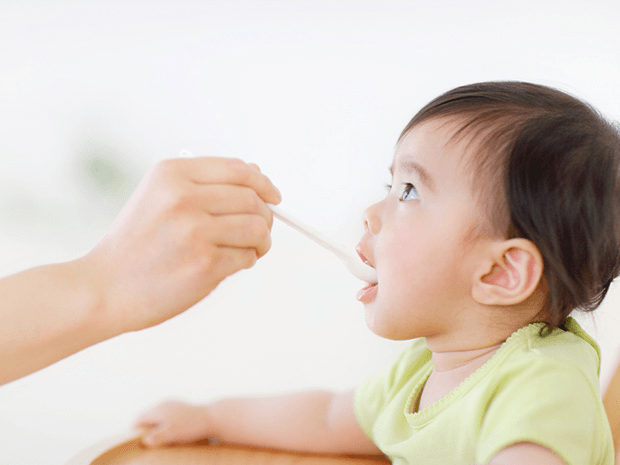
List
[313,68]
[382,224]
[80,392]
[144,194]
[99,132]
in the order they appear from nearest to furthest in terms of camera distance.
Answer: [144,194] → [382,224] → [80,392] → [313,68] → [99,132]

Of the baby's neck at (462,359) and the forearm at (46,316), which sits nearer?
the forearm at (46,316)

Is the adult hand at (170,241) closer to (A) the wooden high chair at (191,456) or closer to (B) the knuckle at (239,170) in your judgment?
(B) the knuckle at (239,170)

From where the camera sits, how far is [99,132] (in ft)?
5.70

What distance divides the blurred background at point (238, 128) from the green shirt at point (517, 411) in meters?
0.74

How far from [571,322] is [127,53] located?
1.42 metres

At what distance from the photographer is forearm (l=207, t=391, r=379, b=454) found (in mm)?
846

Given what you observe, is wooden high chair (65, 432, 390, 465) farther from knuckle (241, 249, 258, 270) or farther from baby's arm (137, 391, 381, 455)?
knuckle (241, 249, 258, 270)

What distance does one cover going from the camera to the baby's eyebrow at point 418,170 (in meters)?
0.65

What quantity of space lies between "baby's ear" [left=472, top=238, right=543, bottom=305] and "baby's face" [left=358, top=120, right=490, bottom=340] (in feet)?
0.05

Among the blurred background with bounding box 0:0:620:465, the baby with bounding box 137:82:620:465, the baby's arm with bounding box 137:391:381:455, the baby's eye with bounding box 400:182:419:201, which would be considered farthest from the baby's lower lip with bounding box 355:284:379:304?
the blurred background with bounding box 0:0:620:465

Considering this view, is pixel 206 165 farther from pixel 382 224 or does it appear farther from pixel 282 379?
pixel 282 379

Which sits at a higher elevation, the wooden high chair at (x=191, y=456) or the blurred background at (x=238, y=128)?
the blurred background at (x=238, y=128)

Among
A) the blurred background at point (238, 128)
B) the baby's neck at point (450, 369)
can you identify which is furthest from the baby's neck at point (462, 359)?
the blurred background at point (238, 128)

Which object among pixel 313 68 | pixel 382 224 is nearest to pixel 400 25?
pixel 313 68
